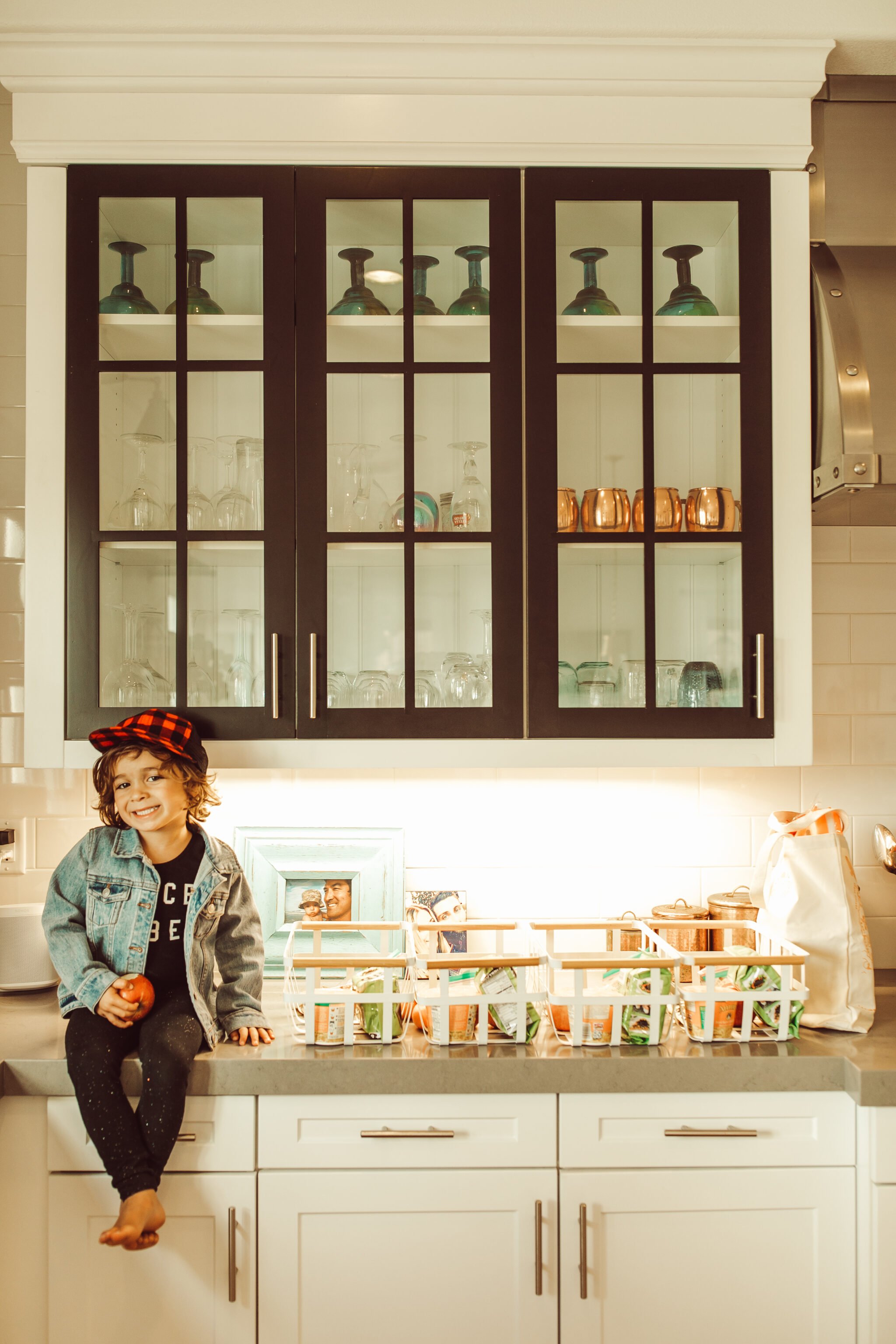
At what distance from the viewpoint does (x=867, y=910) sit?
6.55 feet

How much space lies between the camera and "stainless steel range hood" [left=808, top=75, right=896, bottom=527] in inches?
63.9

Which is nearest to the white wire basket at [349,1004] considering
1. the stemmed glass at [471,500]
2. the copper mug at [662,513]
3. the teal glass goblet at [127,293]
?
the stemmed glass at [471,500]

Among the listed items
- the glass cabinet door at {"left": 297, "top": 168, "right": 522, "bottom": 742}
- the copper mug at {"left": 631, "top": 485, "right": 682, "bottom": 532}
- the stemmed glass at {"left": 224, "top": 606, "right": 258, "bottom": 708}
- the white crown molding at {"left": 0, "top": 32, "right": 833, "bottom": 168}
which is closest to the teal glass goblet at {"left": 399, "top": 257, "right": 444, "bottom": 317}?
the glass cabinet door at {"left": 297, "top": 168, "right": 522, "bottom": 742}

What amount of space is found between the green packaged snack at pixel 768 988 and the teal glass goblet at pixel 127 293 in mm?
1574

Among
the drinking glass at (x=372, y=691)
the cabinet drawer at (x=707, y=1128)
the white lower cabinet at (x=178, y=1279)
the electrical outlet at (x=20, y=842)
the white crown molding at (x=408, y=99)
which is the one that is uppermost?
the white crown molding at (x=408, y=99)

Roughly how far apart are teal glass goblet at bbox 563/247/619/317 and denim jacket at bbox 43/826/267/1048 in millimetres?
1173

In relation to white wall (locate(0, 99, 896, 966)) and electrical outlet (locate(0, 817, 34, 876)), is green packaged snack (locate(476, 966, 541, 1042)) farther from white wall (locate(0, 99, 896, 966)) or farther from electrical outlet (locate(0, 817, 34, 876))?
electrical outlet (locate(0, 817, 34, 876))

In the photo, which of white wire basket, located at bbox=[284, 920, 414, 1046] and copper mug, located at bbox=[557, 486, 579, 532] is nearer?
white wire basket, located at bbox=[284, 920, 414, 1046]

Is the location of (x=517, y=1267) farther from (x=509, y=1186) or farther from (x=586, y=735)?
(x=586, y=735)

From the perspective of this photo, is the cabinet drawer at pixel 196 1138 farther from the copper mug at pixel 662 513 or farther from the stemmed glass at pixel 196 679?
the copper mug at pixel 662 513

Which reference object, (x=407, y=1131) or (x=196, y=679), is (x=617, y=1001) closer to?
(x=407, y=1131)

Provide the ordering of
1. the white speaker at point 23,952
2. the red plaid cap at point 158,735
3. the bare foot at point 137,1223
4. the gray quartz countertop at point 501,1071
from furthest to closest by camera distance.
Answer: the white speaker at point 23,952 < the red plaid cap at point 158,735 < the gray quartz countertop at point 501,1071 < the bare foot at point 137,1223

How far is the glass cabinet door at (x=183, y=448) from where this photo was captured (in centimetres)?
166

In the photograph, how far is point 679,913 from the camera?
6.06 feet
